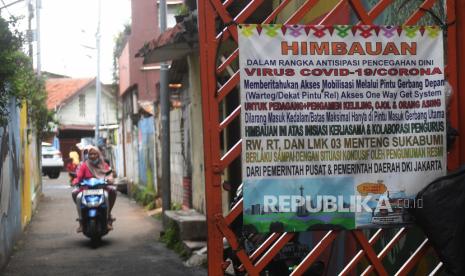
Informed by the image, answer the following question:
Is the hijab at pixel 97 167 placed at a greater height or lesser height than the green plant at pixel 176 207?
greater

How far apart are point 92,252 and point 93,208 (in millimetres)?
772

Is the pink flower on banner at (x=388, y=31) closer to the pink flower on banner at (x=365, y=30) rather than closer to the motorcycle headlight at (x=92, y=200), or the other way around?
the pink flower on banner at (x=365, y=30)

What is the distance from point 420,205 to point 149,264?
18.0ft

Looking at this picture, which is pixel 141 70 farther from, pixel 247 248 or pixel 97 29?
pixel 247 248

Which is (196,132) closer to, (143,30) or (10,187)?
(10,187)

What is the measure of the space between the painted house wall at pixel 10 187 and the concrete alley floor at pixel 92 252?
28cm

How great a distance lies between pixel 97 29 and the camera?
29859mm

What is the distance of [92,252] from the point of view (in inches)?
373

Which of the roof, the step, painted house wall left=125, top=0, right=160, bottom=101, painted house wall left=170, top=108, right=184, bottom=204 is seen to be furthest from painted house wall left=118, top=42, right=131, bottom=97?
the step

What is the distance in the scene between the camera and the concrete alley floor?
802 centimetres

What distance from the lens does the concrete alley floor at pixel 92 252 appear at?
8.02 metres

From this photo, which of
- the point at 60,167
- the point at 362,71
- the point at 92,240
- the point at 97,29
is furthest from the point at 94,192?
the point at 60,167

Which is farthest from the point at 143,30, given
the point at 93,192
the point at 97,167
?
the point at 93,192

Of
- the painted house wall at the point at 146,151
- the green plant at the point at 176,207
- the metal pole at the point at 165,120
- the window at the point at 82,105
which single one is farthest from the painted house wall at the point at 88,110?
the metal pole at the point at 165,120
